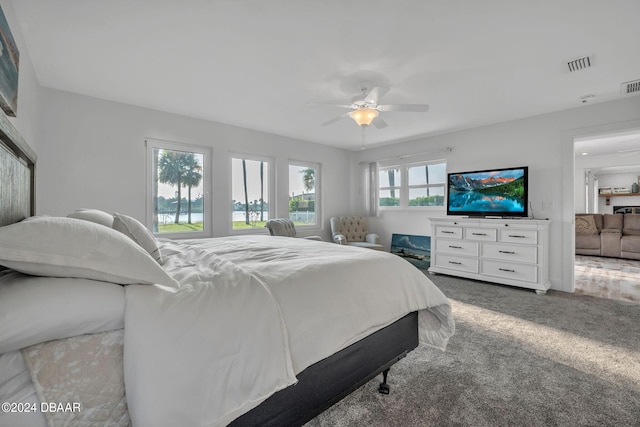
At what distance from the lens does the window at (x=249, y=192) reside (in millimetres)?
4645

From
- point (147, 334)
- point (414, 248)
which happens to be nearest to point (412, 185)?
point (414, 248)

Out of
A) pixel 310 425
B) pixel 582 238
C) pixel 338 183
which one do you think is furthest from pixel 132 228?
pixel 582 238

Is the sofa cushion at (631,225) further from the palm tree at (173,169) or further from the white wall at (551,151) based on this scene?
the palm tree at (173,169)

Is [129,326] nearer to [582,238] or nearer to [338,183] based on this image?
[338,183]

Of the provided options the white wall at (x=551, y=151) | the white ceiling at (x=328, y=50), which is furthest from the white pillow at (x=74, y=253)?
the white wall at (x=551, y=151)

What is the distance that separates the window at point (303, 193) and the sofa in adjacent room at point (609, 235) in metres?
6.25

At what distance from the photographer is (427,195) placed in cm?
542

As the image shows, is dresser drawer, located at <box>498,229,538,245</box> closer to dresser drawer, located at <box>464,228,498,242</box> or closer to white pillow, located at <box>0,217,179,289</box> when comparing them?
dresser drawer, located at <box>464,228,498,242</box>

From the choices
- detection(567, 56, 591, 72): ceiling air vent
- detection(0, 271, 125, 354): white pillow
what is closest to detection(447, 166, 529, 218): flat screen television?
detection(567, 56, 591, 72): ceiling air vent

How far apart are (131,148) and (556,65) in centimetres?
473

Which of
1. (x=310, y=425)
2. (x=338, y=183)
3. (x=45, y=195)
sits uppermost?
(x=338, y=183)

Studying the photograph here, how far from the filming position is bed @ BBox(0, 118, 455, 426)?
31.4 inches

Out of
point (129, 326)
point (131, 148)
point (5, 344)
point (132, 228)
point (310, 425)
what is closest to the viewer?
point (5, 344)

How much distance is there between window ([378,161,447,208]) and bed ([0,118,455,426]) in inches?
177
